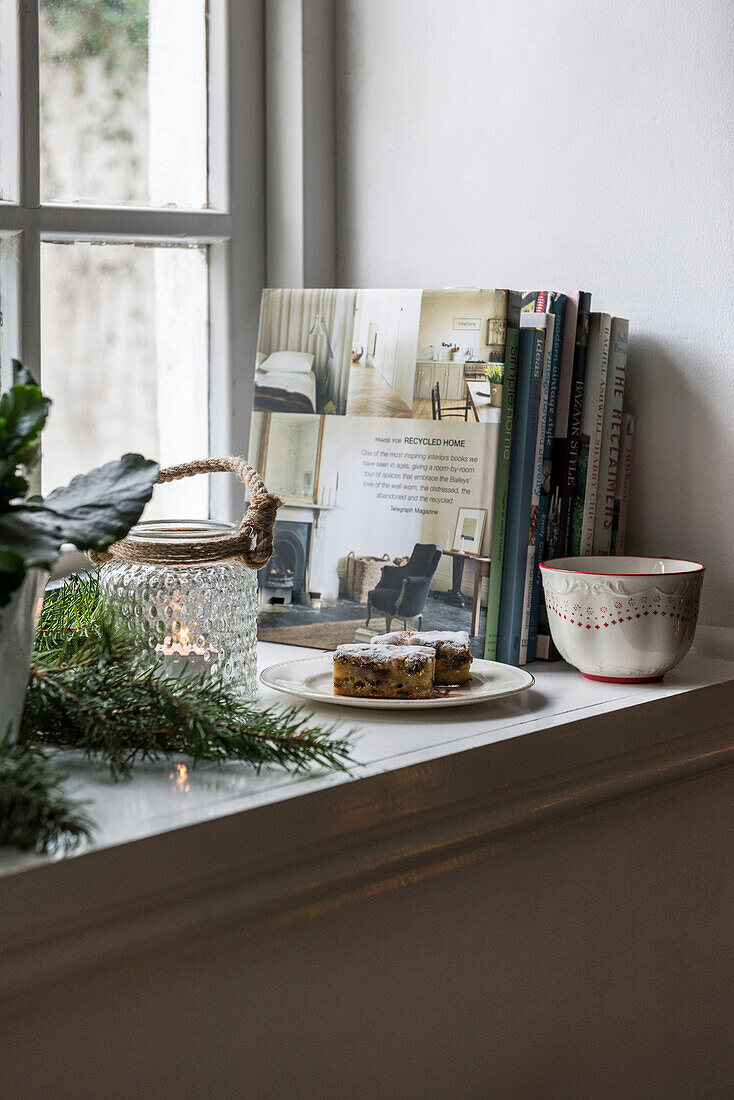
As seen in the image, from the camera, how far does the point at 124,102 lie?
1.05 metres

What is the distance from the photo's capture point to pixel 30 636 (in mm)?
588

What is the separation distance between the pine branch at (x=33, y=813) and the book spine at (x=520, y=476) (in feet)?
1.47

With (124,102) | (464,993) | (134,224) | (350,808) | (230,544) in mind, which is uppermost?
(124,102)

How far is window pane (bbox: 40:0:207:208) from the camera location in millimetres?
992

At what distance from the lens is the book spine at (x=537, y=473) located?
887 millimetres

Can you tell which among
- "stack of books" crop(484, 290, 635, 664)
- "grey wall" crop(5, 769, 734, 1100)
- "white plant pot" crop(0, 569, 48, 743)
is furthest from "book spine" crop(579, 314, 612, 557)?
"white plant pot" crop(0, 569, 48, 743)

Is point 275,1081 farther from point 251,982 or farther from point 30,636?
point 30,636

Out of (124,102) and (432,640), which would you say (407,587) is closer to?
(432,640)

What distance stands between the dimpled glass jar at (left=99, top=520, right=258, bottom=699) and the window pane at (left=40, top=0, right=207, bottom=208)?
0.40 metres

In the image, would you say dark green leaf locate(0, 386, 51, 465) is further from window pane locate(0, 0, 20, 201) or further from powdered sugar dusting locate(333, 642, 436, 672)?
window pane locate(0, 0, 20, 201)

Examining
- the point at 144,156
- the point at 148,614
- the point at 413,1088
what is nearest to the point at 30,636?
the point at 148,614

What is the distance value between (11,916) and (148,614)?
0.32 m

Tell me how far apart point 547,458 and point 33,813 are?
52cm

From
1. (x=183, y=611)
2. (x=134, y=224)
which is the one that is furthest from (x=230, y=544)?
(x=134, y=224)
